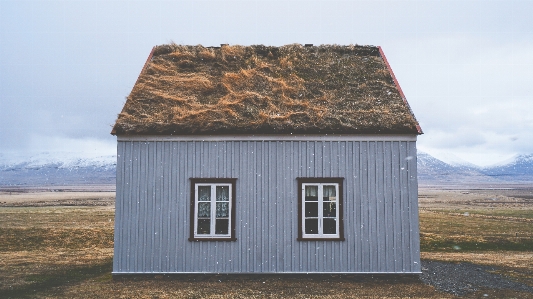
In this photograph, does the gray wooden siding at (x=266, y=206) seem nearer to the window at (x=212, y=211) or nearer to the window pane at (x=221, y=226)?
the window at (x=212, y=211)

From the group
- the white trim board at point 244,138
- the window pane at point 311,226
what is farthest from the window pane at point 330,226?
the white trim board at point 244,138

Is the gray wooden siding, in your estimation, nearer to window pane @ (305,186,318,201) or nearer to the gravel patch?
window pane @ (305,186,318,201)

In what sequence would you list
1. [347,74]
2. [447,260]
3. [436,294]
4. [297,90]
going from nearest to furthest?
1. [436,294]
2. [297,90]
3. [347,74]
4. [447,260]

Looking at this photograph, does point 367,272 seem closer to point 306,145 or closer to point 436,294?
point 436,294

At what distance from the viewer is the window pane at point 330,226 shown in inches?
500

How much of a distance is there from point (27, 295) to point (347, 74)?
473 inches

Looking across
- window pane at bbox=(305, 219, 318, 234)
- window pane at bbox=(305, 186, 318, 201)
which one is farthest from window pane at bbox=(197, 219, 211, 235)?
window pane at bbox=(305, 186, 318, 201)

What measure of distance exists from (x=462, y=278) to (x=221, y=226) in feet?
25.0

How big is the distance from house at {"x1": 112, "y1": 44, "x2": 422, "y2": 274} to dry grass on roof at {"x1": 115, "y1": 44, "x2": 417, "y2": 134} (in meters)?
0.07

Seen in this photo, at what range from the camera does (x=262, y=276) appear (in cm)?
1275

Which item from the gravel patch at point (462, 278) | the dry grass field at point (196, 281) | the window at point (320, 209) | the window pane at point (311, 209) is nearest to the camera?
the dry grass field at point (196, 281)

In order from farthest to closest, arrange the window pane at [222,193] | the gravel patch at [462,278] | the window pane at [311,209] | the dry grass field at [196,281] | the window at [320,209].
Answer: the window pane at [222,193] < the window pane at [311,209] < the window at [320,209] < the gravel patch at [462,278] < the dry grass field at [196,281]

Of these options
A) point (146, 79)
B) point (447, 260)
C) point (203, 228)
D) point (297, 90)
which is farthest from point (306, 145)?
point (447, 260)

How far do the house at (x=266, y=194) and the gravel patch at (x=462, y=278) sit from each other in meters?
1.01
